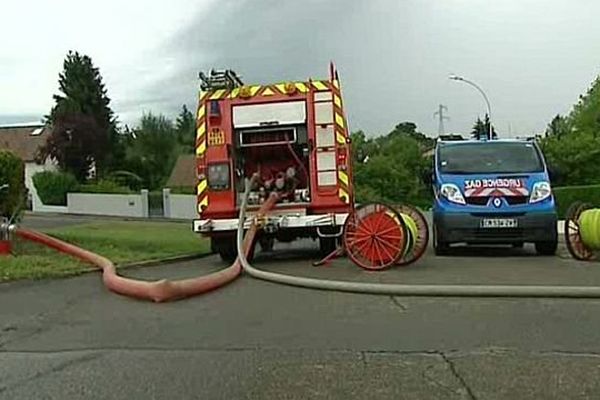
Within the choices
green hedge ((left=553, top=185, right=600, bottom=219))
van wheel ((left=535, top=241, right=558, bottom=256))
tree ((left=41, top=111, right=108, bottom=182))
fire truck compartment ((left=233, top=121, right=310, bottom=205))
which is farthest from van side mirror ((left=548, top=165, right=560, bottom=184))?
tree ((left=41, top=111, right=108, bottom=182))

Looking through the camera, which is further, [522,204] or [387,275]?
[522,204]

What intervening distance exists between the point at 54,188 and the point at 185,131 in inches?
1861

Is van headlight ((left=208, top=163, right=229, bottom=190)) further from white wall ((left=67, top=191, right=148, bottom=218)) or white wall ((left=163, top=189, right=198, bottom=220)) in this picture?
white wall ((left=67, top=191, right=148, bottom=218))

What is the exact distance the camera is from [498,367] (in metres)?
5.84

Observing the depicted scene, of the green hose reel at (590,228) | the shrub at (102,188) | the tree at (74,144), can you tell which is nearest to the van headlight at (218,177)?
the green hose reel at (590,228)

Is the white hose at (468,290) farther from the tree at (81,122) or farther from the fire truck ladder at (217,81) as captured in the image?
the tree at (81,122)

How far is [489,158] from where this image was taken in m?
15.1

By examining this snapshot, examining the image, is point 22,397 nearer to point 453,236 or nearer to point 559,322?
point 559,322

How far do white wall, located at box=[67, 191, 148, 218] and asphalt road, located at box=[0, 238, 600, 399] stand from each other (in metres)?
42.3

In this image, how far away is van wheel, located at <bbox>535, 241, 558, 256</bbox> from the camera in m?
14.5

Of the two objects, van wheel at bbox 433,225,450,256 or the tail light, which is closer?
the tail light

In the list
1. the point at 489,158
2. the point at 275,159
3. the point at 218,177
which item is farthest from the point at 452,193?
the point at 218,177

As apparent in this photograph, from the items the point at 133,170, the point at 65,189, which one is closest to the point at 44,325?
the point at 65,189

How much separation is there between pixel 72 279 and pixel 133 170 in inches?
2554
